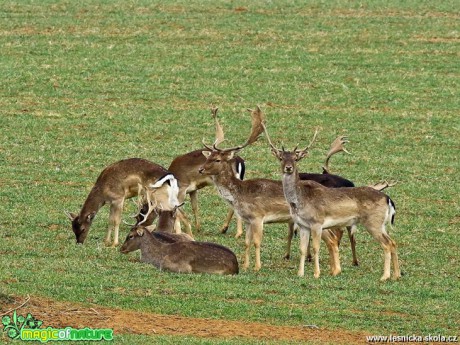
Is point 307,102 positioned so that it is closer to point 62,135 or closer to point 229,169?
point 62,135

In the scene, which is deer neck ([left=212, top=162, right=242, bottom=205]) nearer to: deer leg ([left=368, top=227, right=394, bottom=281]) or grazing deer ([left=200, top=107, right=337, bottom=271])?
grazing deer ([left=200, top=107, right=337, bottom=271])

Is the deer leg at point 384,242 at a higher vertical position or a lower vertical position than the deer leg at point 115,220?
higher

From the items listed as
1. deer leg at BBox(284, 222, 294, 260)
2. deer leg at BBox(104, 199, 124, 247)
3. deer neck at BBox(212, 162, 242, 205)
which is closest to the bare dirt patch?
deer neck at BBox(212, 162, 242, 205)

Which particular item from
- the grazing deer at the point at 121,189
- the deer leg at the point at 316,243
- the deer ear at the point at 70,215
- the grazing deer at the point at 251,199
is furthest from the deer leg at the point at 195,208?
the deer leg at the point at 316,243

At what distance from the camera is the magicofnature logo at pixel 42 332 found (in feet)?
40.2

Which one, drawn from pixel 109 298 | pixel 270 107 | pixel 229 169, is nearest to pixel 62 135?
pixel 270 107

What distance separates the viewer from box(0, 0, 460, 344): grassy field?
1455 centimetres

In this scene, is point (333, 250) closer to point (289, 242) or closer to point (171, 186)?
point (289, 242)

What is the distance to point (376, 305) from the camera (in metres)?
14.3

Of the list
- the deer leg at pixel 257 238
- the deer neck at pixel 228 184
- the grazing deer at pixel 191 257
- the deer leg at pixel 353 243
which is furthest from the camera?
the deer leg at pixel 353 243

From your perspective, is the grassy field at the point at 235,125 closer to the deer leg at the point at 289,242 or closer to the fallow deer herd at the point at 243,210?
the deer leg at the point at 289,242

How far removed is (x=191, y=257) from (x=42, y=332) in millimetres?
3828

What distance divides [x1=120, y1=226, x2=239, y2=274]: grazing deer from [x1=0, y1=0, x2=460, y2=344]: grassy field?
0.27 meters

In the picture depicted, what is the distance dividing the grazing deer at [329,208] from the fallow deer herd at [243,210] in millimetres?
13
